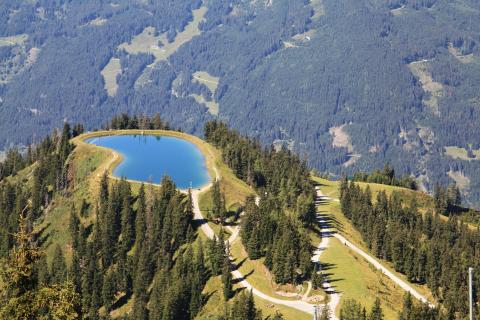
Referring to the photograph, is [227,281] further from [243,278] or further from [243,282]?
[243,278]

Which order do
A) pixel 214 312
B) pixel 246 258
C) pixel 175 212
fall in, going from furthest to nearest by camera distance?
pixel 175 212
pixel 246 258
pixel 214 312

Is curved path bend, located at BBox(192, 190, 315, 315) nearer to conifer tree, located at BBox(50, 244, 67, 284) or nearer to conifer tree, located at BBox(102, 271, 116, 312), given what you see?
conifer tree, located at BBox(102, 271, 116, 312)

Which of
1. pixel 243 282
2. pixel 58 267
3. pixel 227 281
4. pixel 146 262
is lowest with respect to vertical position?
pixel 58 267

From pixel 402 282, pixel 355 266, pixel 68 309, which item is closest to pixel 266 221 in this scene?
pixel 355 266

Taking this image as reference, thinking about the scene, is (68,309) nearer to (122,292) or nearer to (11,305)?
(11,305)

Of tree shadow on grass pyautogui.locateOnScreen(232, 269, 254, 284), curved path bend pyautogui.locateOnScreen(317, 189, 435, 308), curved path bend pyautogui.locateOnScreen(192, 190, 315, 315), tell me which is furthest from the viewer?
curved path bend pyautogui.locateOnScreen(317, 189, 435, 308)

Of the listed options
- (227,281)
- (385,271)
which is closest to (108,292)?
(227,281)

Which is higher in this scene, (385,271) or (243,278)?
(243,278)

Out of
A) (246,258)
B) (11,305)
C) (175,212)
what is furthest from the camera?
(175,212)

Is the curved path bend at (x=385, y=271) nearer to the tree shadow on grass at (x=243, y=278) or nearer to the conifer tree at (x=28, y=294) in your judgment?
the tree shadow on grass at (x=243, y=278)

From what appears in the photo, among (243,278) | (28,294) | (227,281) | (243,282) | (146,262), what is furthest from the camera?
(146,262)

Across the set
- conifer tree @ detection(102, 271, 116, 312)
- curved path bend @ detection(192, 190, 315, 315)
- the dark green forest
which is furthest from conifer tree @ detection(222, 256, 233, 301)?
conifer tree @ detection(102, 271, 116, 312)
